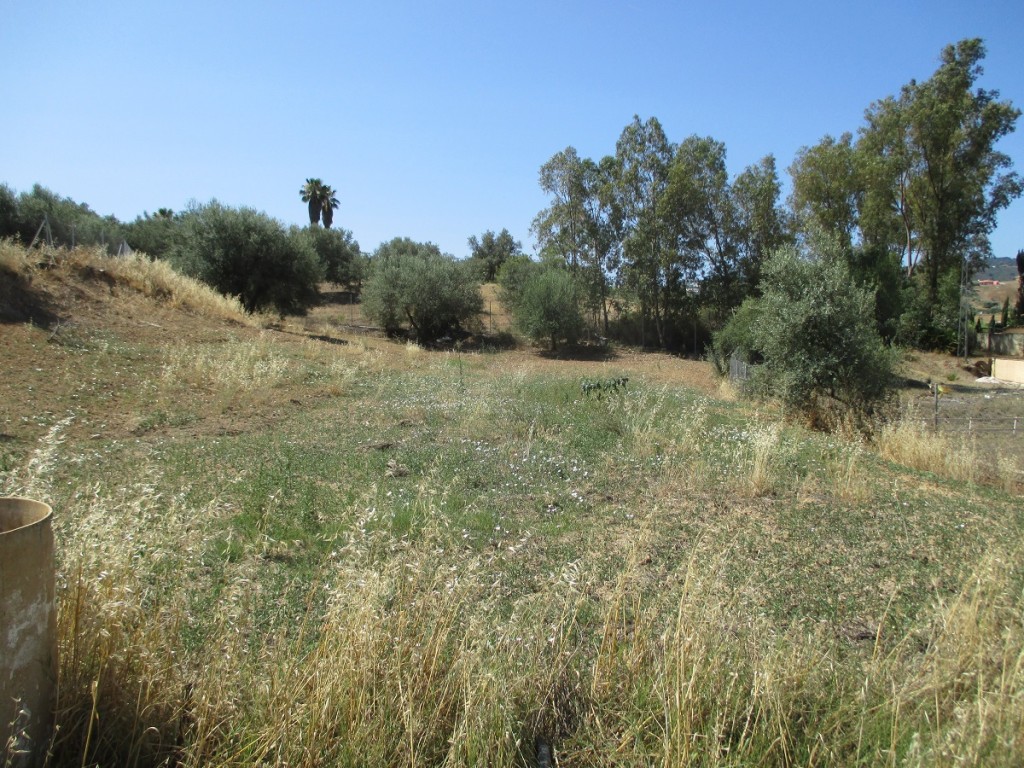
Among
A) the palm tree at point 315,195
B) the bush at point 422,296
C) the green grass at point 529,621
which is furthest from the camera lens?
the palm tree at point 315,195

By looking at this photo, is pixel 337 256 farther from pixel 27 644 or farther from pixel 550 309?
pixel 27 644

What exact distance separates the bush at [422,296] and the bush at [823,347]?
18347mm

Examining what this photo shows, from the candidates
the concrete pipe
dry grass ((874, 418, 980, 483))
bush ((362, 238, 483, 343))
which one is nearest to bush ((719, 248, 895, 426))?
dry grass ((874, 418, 980, 483))

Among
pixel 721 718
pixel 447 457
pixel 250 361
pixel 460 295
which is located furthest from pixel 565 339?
pixel 721 718

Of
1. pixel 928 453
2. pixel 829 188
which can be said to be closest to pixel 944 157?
pixel 829 188

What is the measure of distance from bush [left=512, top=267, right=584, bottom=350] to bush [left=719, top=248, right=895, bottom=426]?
15.9 meters

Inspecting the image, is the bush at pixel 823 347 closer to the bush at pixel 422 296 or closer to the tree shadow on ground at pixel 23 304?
the tree shadow on ground at pixel 23 304

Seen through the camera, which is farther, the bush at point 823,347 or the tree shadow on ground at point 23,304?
the tree shadow on ground at point 23,304

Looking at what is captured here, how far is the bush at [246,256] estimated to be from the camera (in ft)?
83.0

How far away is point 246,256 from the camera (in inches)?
1014

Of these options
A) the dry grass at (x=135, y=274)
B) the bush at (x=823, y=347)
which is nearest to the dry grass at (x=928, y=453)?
the bush at (x=823, y=347)

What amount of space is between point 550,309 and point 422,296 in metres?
5.92

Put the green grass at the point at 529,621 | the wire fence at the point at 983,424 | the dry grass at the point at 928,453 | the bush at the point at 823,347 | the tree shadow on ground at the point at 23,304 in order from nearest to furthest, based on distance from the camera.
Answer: the green grass at the point at 529,621, the dry grass at the point at 928,453, the bush at the point at 823,347, the tree shadow on ground at the point at 23,304, the wire fence at the point at 983,424

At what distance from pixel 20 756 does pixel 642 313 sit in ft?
111
